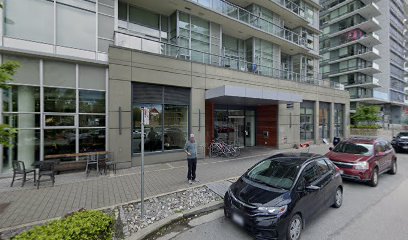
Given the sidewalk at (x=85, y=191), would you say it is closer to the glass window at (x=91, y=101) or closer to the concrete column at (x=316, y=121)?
the glass window at (x=91, y=101)

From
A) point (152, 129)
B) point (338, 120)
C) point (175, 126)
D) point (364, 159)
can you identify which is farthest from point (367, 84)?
point (152, 129)

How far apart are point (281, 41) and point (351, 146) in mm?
13293

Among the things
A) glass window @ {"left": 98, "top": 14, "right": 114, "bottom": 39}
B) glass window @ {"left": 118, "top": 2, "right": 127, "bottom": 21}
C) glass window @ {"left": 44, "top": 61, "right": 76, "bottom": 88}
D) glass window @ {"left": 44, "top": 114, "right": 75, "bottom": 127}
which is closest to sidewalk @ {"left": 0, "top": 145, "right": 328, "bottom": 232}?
glass window @ {"left": 44, "top": 114, "right": 75, "bottom": 127}

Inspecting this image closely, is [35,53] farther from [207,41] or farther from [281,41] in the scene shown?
[281,41]

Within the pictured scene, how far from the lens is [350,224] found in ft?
15.9

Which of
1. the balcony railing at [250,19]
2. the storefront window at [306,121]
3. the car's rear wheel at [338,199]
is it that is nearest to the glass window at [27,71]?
the balcony railing at [250,19]

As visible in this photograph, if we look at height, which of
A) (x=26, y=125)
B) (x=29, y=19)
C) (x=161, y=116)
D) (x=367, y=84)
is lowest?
(x=26, y=125)

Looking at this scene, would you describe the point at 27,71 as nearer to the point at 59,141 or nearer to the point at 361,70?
the point at 59,141

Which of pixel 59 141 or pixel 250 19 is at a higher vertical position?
pixel 250 19

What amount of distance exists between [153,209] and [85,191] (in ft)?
9.65

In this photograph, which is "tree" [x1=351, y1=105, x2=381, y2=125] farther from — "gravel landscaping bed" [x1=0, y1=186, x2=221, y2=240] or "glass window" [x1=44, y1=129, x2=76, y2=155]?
"glass window" [x1=44, y1=129, x2=76, y2=155]

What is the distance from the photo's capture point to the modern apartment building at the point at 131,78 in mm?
8664

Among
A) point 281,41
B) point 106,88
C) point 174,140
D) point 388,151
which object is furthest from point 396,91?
point 106,88

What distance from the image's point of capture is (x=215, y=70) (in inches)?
518
